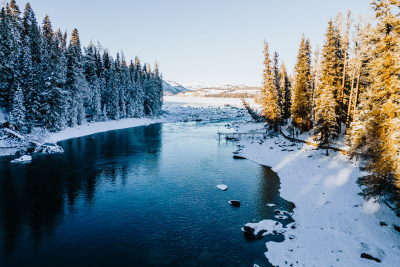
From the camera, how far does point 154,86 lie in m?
105

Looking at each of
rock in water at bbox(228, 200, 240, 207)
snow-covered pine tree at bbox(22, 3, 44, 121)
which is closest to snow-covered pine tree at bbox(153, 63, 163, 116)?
snow-covered pine tree at bbox(22, 3, 44, 121)

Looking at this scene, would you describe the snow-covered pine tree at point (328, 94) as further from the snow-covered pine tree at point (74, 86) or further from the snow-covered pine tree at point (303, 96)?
the snow-covered pine tree at point (74, 86)

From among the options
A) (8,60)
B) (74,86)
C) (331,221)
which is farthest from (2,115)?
(331,221)

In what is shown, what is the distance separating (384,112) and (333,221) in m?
10.1

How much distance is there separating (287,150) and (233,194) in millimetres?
19452

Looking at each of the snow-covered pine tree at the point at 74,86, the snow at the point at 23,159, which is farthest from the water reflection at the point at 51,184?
the snow-covered pine tree at the point at 74,86

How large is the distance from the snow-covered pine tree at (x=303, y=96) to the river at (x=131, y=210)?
1585 cm

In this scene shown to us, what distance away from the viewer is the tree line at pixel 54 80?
47406 mm

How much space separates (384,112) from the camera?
19.8 metres

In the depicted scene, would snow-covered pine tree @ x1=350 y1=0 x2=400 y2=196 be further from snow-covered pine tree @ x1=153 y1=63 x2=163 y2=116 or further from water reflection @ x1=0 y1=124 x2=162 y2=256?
snow-covered pine tree @ x1=153 y1=63 x2=163 y2=116

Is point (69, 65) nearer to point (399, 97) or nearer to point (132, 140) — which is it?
point (132, 140)

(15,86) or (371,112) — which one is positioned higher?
(15,86)

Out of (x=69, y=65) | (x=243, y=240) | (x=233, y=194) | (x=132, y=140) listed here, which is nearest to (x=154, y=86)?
(x=69, y=65)

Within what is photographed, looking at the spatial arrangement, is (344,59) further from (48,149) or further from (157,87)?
(157,87)
